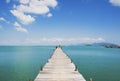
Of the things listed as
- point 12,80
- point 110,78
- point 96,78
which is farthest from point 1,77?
point 110,78

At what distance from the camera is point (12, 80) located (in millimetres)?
22844

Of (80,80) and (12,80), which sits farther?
(12,80)

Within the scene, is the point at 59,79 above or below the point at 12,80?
above

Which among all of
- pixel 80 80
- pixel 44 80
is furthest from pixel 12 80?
pixel 80 80

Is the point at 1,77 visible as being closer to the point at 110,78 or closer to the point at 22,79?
the point at 22,79

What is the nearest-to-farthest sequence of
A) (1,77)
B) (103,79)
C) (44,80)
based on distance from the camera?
1. (44,80)
2. (103,79)
3. (1,77)

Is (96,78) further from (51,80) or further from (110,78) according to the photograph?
(51,80)

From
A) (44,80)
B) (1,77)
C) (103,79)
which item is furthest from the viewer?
(1,77)

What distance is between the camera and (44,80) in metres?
14.3

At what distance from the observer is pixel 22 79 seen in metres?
22.8

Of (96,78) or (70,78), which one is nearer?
(70,78)

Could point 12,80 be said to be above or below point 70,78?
below

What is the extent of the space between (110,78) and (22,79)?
10.5 metres

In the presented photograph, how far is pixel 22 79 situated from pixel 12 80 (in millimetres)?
1189
